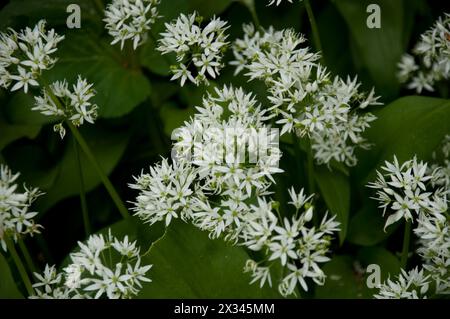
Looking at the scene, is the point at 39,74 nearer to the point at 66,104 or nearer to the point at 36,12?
the point at 66,104

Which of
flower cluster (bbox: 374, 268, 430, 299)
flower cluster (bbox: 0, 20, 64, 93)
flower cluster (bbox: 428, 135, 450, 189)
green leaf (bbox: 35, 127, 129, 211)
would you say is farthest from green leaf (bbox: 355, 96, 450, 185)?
flower cluster (bbox: 0, 20, 64, 93)

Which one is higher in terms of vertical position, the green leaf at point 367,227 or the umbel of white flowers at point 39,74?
the umbel of white flowers at point 39,74

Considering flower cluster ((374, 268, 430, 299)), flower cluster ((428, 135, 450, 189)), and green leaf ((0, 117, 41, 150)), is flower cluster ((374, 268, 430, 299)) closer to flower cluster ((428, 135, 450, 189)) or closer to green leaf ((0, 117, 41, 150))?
flower cluster ((428, 135, 450, 189))

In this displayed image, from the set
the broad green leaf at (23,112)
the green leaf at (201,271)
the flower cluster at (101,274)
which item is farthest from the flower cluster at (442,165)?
the broad green leaf at (23,112)

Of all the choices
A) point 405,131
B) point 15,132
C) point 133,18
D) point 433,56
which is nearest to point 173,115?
point 133,18

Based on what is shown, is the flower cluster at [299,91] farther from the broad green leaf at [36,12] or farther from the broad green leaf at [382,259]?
the broad green leaf at [36,12]

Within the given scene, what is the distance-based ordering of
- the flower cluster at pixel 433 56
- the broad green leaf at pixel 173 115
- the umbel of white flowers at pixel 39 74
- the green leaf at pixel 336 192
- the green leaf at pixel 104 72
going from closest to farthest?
the umbel of white flowers at pixel 39 74 → the green leaf at pixel 336 192 → the flower cluster at pixel 433 56 → the broad green leaf at pixel 173 115 → the green leaf at pixel 104 72
